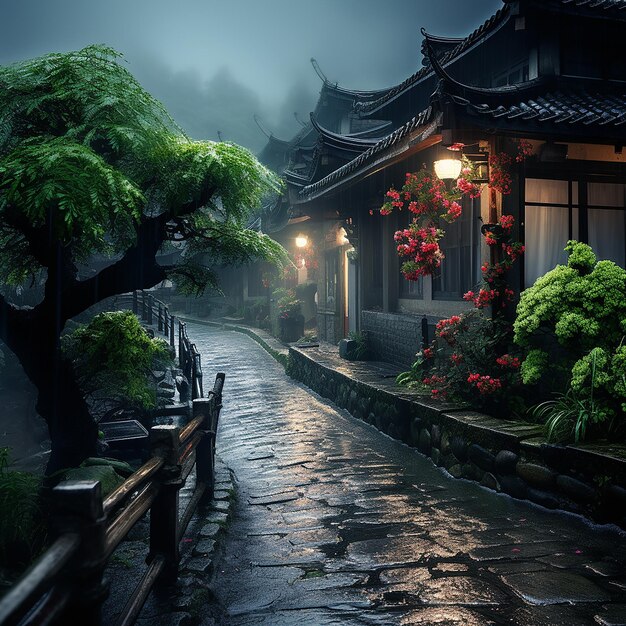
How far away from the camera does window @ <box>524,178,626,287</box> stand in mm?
8961

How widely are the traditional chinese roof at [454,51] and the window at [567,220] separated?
10.0 feet

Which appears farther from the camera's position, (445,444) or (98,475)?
(445,444)

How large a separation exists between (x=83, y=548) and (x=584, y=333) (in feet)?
18.8

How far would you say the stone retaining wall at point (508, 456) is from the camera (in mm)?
5484

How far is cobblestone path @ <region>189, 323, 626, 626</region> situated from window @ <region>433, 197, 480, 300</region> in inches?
141

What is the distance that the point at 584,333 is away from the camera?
652 centimetres

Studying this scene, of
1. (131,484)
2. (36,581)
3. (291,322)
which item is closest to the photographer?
(36,581)

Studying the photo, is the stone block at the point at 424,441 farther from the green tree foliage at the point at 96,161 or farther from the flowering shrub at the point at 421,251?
the green tree foliage at the point at 96,161

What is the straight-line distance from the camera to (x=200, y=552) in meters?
4.94

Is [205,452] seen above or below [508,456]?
above

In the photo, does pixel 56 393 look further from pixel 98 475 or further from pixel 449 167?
pixel 449 167

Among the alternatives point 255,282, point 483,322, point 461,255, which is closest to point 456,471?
point 483,322

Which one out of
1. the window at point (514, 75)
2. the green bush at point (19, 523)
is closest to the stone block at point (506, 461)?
the green bush at point (19, 523)

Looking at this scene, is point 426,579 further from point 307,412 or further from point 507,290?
point 307,412
